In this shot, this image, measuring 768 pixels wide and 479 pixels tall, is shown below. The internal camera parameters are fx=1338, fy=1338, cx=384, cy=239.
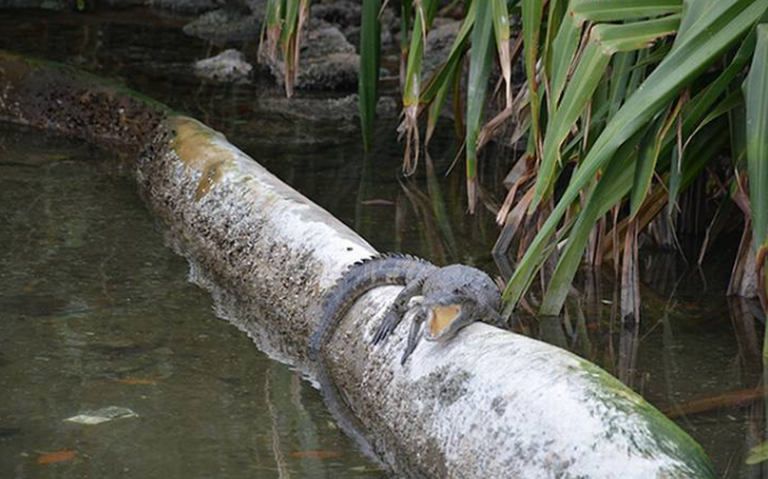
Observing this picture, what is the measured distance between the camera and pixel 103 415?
343 cm

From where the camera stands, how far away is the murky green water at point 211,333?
10.8ft

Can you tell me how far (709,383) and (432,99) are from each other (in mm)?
1484

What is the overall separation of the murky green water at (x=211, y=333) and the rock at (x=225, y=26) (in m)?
3.23

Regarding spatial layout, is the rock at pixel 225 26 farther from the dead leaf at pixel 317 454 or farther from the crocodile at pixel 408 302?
the dead leaf at pixel 317 454

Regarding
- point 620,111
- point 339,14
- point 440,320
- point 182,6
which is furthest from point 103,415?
point 182,6

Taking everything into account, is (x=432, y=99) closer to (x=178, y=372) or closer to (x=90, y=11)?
(x=178, y=372)

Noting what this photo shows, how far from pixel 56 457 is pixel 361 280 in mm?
980

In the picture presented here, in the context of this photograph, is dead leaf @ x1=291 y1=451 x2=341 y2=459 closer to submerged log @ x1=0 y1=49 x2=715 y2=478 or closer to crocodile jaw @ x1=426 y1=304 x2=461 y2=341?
submerged log @ x1=0 y1=49 x2=715 y2=478

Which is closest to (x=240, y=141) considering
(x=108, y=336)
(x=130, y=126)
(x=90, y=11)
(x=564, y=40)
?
(x=130, y=126)

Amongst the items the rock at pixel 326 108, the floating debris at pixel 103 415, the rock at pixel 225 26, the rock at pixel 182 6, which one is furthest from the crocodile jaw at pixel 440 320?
the rock at pixel 182 6

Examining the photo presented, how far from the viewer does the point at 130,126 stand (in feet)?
20.0

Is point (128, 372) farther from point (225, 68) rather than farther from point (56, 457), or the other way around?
point (225, 68)

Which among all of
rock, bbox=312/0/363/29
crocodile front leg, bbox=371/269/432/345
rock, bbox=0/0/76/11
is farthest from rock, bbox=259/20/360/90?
crocodile front leg, bbox=371/269/432/345

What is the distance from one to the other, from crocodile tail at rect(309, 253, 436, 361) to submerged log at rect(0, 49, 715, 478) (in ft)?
0.09
